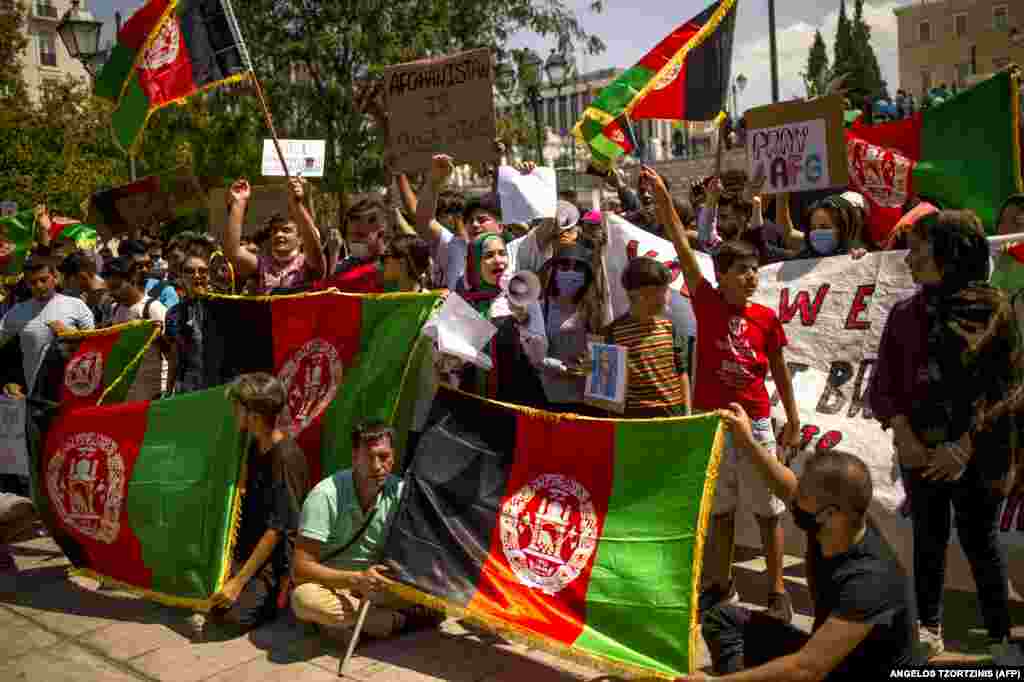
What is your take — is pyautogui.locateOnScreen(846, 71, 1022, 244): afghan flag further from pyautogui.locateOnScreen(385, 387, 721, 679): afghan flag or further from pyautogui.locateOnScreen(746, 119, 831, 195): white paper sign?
pyautogui.locateOnScreen(385, 387, 721, 679): afghan flag

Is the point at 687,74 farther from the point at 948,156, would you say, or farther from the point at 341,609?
the point at 341,609

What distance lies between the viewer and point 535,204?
670cm

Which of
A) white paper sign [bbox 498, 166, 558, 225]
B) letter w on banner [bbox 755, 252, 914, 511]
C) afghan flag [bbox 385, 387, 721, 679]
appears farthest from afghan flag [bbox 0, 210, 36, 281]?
letter w on banner [bbox 755, 252, 914, 511]

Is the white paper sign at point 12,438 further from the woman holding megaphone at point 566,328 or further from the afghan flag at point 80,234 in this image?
the afghan flag at point 80,234

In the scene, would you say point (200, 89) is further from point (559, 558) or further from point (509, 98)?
point (509, 98)

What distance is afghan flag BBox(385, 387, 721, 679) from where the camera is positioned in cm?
401

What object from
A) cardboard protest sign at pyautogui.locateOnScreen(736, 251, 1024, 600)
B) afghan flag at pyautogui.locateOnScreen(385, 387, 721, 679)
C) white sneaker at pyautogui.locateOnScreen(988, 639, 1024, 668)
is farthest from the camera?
cardboard protest sign at pyautogui.locateOnScreen(736, 251, 1024, 600)

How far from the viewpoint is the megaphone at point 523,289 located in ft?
16.5

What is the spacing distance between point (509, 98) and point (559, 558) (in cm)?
1481

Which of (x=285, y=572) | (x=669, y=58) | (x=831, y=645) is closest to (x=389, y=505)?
(x=285, y=572)

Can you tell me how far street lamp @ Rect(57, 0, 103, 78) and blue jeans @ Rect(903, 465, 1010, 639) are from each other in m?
11.3

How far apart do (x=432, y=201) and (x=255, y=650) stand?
2.83 m

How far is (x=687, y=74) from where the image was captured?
21.6ft

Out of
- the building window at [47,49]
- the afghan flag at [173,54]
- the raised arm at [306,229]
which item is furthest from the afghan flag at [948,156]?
the building window at [47,49]
